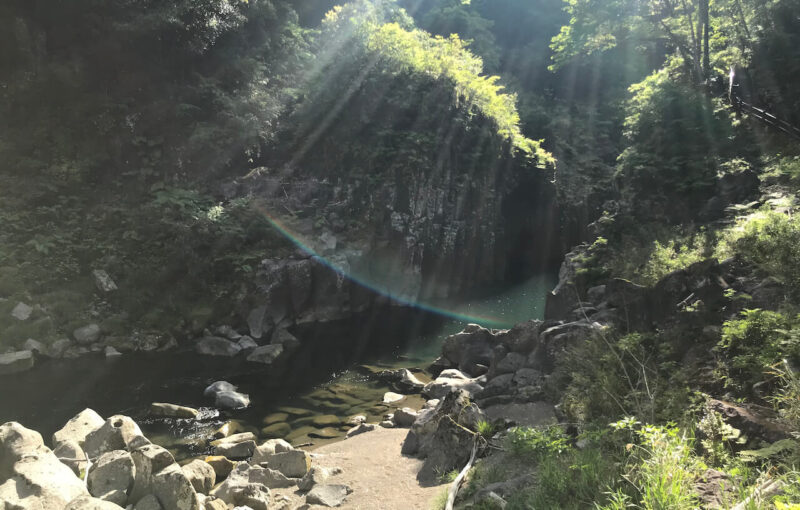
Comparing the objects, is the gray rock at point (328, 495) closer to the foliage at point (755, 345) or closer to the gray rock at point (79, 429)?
the gray rock at point (79, 429)

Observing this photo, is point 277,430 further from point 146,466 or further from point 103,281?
point 103,281

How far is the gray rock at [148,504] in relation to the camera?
6.05 m

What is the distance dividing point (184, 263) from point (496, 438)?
19088mm

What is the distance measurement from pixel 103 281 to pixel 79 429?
508 inches

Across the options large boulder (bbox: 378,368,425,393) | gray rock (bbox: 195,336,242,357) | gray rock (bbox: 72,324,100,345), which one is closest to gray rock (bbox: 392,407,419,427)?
large boulder (bbox: 378,368,425,393)

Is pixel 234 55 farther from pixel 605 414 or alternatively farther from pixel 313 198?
pixel 605 414

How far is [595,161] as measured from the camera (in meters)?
38.6

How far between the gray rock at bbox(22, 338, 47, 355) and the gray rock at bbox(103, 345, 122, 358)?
1812 mm

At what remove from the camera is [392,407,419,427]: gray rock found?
1149cm

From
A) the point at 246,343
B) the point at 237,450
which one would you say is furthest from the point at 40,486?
the point at 246,343

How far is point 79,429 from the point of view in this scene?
342 inches

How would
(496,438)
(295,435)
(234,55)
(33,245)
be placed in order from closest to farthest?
(496,438)
(295,435)
(33,245)
(234,55)

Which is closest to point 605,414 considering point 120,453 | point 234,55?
point 120,453

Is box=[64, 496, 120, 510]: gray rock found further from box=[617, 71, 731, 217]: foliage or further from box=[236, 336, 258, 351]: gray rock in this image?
box=[617, 71, 731, 217]: foliage
